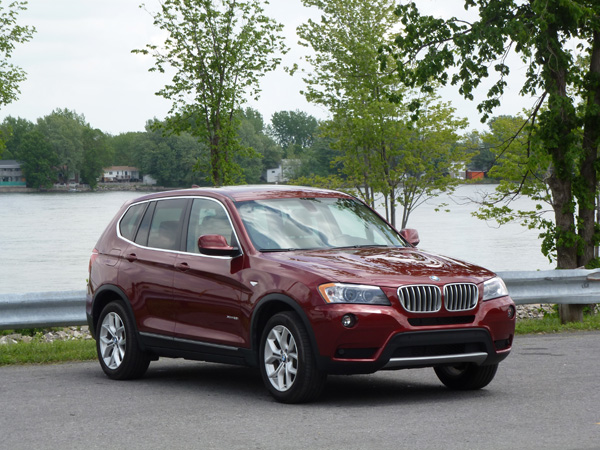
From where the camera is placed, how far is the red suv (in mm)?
7176

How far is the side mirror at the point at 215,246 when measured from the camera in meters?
7.99

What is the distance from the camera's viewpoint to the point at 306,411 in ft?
23.4

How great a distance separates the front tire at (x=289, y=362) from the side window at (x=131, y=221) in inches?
99.2

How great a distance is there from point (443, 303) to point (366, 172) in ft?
83.4

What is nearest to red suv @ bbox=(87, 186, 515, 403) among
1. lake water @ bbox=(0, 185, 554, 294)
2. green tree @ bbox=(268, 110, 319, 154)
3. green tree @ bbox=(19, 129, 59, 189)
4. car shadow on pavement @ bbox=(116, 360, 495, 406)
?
car shadow on pavement @ bbox=(116, 360, 495, 406)

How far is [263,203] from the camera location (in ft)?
28.1

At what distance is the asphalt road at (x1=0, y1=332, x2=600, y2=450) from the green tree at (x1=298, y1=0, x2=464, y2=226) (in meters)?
21.7

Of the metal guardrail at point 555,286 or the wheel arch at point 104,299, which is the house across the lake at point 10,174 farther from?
the wheel arch at point 104,299

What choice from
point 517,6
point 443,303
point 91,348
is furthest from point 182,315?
point 517,6

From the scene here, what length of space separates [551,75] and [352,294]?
852 cm

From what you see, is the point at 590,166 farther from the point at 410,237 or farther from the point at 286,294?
the point at 286,294

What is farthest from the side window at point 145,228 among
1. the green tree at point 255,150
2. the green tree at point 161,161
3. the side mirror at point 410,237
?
the green tree at point 161,161

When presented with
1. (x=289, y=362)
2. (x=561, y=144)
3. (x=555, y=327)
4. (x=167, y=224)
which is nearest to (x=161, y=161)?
(x=561, y=144)

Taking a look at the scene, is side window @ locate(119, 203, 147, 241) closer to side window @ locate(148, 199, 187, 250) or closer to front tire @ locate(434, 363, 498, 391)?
Result: side window @ locate(148, 199, 187, 250)
